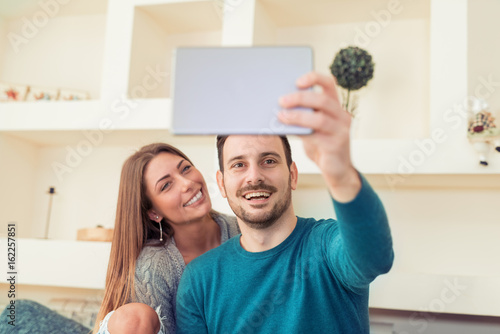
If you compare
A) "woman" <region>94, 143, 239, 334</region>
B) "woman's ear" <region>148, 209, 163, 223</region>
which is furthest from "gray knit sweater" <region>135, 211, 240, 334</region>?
"woman's ear" <region>148, 209, 163, 223</region>

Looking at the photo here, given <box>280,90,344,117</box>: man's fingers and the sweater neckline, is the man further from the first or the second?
<box>280,90,344,117</box>: man's fingers

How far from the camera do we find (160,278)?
1426 millimetres

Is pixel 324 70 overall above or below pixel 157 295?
above

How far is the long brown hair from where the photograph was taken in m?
1.43

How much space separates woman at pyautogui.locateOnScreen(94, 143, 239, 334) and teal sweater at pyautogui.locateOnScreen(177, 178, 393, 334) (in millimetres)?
208

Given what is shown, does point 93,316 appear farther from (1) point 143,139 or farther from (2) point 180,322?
(2) point 180,322

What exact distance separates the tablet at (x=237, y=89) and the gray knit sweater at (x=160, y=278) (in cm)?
86

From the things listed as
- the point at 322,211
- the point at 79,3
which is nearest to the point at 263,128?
the point at 322,211

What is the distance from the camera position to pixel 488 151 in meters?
1.81

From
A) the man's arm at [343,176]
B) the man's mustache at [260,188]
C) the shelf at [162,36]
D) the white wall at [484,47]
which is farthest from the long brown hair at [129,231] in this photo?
the white wall at [484,47]

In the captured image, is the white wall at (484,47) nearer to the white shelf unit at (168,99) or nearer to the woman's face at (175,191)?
the white shelf unit at (168,99)

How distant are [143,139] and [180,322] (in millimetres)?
1284

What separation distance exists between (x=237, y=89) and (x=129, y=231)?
99 cm

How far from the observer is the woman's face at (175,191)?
60.3 inches
